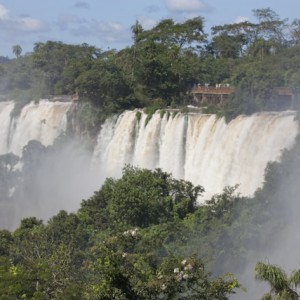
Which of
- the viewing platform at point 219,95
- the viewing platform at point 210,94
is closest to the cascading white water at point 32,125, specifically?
the viewing platform at point 210,94

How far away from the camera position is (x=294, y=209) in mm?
22219

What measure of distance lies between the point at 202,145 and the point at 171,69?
14198 mm

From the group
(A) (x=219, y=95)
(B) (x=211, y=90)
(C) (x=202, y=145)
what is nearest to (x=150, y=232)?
(C) (x=202, y=145)

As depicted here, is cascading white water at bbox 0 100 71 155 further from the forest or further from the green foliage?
the green foliage

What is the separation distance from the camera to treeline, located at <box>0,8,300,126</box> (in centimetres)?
3247

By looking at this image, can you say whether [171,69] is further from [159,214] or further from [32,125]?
[159,214]

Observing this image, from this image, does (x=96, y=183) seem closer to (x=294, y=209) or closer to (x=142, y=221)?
(x=142, y=221)

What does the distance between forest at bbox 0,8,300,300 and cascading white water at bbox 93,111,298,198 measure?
962mm

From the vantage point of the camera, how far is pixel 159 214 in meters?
24.0

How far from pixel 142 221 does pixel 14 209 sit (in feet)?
38.3

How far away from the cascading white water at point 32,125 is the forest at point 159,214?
4.18ft

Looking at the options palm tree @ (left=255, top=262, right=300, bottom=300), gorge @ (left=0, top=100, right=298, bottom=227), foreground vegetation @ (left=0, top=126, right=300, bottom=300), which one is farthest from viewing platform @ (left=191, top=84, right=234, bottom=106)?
palm tree @ (left=255, top=262, right=300, bottom=300)

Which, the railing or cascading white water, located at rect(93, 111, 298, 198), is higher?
the railing

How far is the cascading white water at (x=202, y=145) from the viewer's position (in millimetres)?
25359
